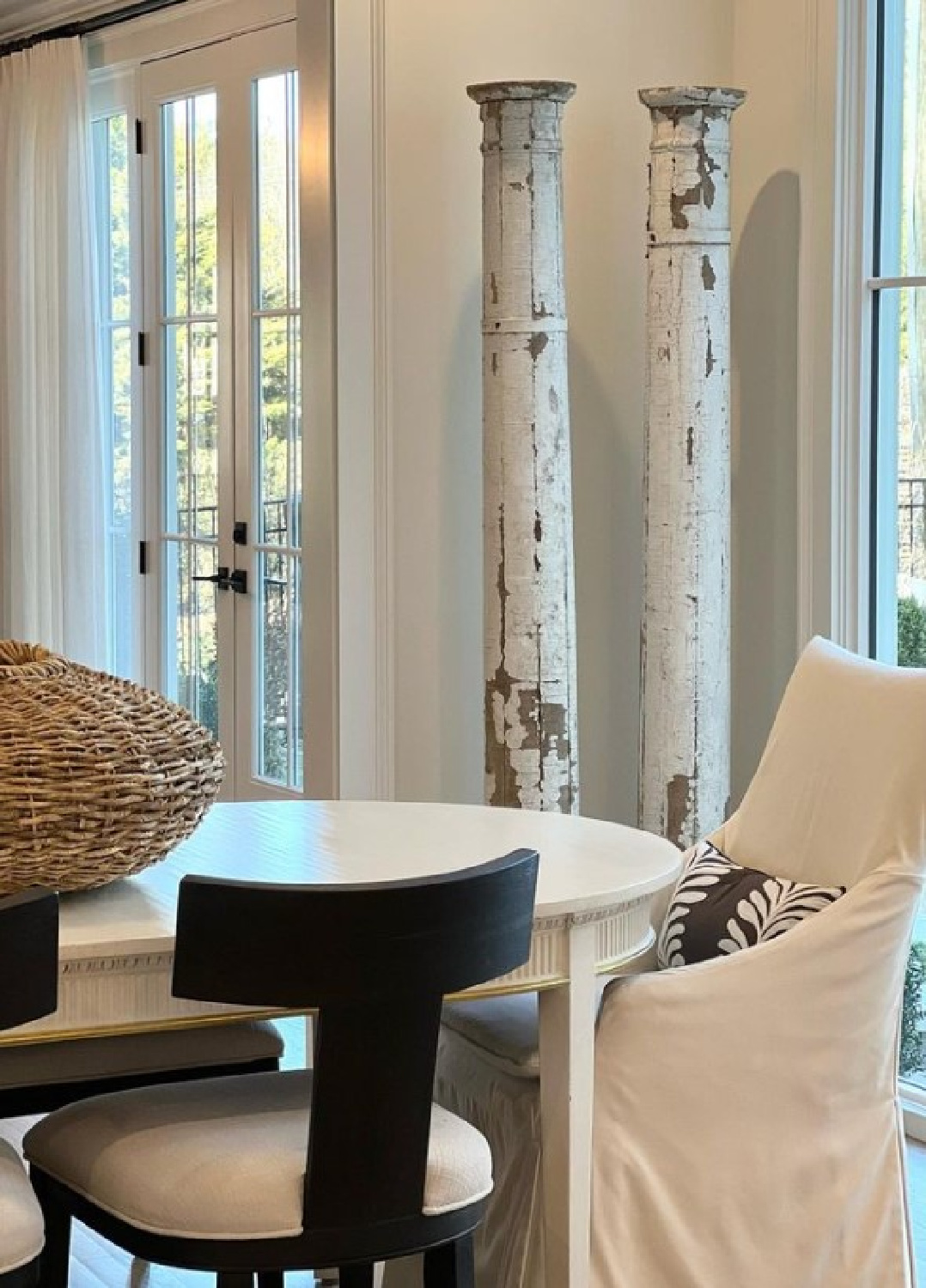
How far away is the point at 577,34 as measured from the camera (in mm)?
3705

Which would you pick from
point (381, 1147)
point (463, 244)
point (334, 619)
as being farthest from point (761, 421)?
point (381, 1147)

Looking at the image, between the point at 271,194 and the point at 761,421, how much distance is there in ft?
5.60

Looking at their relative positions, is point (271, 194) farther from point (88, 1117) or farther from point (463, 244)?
point (88, 1117)

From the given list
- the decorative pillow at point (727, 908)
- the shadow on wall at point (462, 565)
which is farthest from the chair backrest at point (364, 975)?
the shadow on wall at point (462, 565)

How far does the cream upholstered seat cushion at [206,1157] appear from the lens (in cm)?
179

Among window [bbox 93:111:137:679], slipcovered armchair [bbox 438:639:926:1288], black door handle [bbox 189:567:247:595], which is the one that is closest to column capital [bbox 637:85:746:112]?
slipcovered armchair [bbox 438:639:926:1288]

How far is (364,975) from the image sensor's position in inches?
67.8

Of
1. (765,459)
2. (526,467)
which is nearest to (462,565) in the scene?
(526,467)

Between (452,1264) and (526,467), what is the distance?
169cm

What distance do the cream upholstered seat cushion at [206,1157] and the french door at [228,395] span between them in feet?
9.08

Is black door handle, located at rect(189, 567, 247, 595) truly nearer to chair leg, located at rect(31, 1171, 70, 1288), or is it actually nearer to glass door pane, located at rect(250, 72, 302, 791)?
glass door pane, located at rect(250, 72, 302, 791)

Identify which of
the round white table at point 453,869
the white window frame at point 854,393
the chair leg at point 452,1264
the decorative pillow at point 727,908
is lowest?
the chair leg at point 452,1264

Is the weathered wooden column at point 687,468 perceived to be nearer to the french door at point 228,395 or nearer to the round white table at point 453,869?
the round white table at point 453,869

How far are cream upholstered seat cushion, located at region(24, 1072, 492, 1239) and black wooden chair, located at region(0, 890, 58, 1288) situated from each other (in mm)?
120
